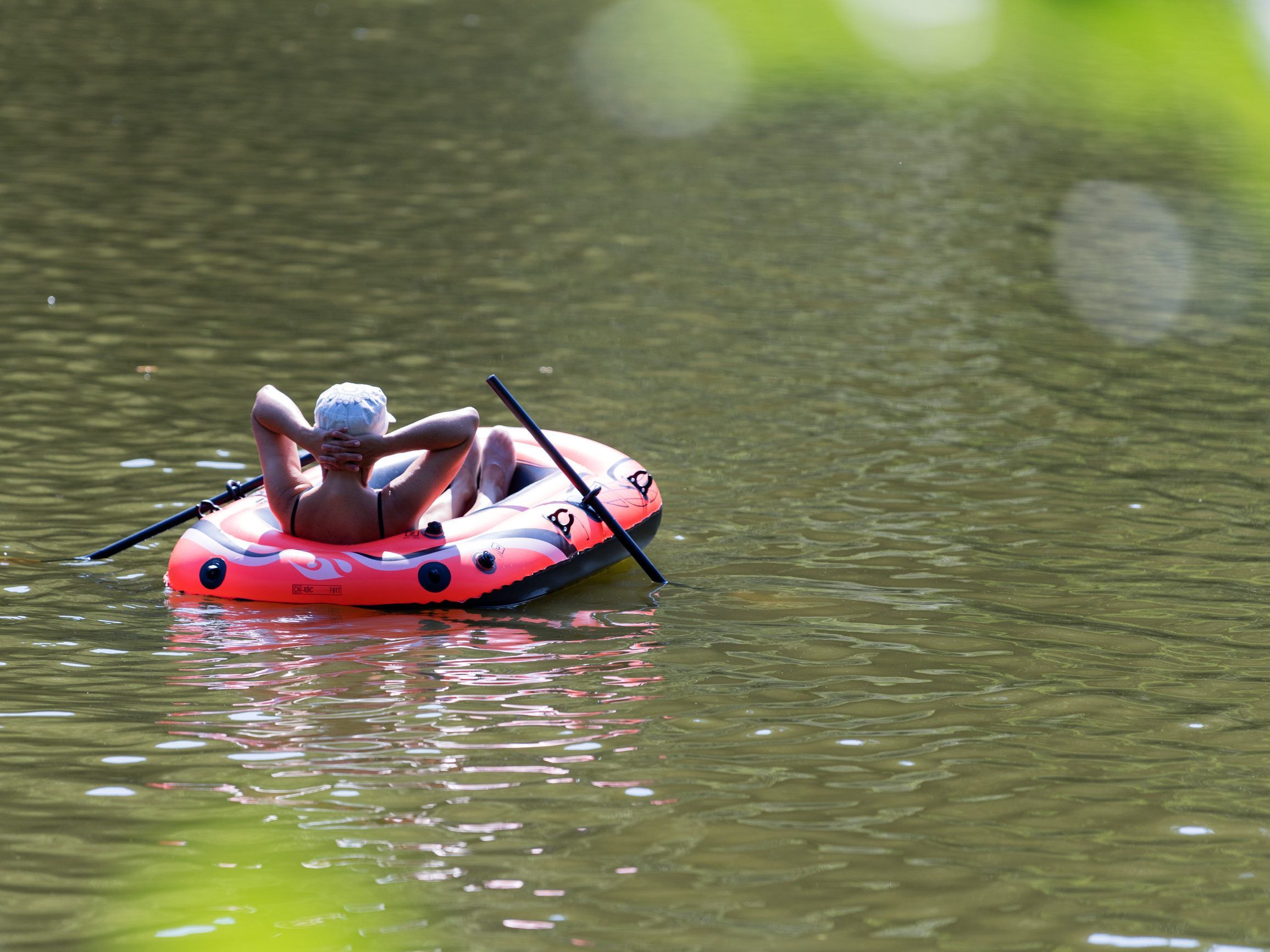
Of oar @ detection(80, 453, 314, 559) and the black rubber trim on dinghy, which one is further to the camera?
oar @ detection(80, 453, 314, 559)

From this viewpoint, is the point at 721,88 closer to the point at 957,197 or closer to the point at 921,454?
the point at 957,197

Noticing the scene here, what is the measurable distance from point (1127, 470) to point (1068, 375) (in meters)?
2.10

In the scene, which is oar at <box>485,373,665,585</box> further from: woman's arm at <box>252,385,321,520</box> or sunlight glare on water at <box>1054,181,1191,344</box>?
sunlight glare on water at <box>1054,181,1191,344</box>

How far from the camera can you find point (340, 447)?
243 inches

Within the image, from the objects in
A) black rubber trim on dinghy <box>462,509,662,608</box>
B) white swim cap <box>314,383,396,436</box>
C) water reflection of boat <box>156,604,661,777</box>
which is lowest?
water reflection of boat <box>156,604,661,777</box>

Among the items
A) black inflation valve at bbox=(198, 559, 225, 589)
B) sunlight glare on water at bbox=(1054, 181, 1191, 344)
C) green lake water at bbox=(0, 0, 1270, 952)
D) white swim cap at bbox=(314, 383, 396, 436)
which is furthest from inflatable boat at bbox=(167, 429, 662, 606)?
sunlight glare on water at bbox=(1054, 181, 1191, 344)

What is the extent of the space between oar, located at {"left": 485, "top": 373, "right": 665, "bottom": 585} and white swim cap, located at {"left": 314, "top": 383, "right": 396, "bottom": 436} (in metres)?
0.57

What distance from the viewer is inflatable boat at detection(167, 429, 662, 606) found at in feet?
20.2

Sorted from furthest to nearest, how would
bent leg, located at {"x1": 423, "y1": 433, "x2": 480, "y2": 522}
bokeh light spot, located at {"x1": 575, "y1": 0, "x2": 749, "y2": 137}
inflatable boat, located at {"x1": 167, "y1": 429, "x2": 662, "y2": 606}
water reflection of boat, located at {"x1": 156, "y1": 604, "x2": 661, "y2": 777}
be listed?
bokeh light spot, located at {"x1": 575, "y1": 0, "x2": 749, "y2": 137} < bent leg, located at {"x1": 423, "y1": 433, "x2": 480, "y2": 522} < inflatable boat, located at {"x1": 167, "y1": 429, "x2": 662, "y2": 606} < water reflection of boat, located at {"x1": 156, "y1": 604, "x2": 661, "y2": 777}

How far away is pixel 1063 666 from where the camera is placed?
5773mm

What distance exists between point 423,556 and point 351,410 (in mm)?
655

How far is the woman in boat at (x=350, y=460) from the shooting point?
20.2 feet

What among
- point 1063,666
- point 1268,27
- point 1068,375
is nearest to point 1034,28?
point 1268,27

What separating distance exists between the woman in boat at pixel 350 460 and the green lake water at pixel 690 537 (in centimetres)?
40
